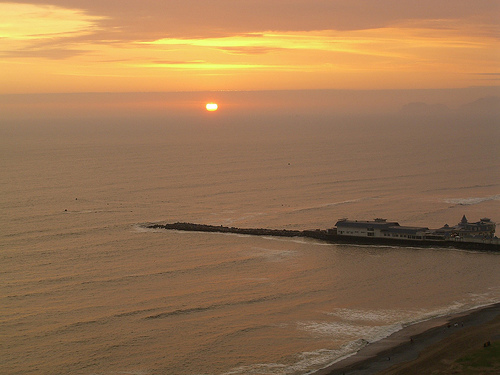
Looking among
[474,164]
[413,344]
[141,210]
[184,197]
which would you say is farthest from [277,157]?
[413,344]

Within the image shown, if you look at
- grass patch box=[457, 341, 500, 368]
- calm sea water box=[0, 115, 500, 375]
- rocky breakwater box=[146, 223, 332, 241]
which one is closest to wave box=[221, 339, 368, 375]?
calm sea water box=[0, 115, 500, 375]

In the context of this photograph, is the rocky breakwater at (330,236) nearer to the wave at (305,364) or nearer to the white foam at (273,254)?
the white foam at (273,254)

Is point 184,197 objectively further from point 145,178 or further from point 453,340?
point 453,340

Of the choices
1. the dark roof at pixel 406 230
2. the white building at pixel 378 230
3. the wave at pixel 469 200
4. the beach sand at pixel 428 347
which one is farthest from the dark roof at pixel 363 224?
the beach sand at pixel 428 347

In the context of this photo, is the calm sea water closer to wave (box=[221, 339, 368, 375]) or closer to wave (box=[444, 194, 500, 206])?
wave (box=[221, 339, 368, 375])

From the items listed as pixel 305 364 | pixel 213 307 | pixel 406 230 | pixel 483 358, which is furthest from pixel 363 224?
pixel 483 358

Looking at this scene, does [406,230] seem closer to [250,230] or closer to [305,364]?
[250,230]
